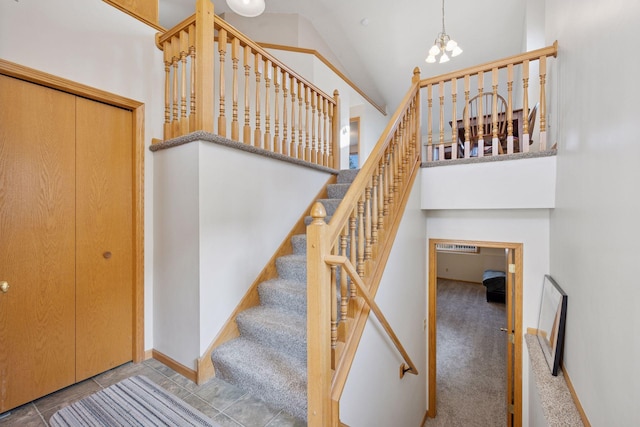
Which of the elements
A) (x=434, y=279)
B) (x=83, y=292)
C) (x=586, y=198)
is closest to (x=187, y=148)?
(x=83, y=292)

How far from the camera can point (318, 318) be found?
131cm

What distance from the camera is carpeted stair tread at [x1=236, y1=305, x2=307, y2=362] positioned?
1838mm

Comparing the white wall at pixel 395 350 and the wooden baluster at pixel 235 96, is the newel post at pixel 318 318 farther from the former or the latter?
the wooden baluster at pixel 235 96

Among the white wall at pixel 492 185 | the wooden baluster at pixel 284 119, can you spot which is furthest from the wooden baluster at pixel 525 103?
the wooden baluster at pixel 284 119

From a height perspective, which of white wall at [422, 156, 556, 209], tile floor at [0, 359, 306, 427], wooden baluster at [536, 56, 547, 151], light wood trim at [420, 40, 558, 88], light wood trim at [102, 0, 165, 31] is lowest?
tile floor at [0, 359, 306, 427]

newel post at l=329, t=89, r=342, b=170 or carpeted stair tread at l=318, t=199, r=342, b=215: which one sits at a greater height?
newel post at l=329, t=89, r=342, b=170

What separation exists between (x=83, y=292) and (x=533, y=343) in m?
3.56

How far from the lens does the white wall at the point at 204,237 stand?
193 cm

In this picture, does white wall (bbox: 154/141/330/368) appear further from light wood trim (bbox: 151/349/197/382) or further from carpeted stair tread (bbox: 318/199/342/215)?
carpeted stair tread (bbox: 318/199/342/215)

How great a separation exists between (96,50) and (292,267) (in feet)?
7.21

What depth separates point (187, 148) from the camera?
1.99 m

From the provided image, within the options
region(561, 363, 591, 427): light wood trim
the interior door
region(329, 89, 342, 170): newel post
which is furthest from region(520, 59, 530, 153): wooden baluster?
the interior door

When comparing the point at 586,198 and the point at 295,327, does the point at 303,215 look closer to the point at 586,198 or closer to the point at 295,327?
the point at 295,327

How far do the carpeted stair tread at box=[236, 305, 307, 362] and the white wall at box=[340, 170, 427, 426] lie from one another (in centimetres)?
40
